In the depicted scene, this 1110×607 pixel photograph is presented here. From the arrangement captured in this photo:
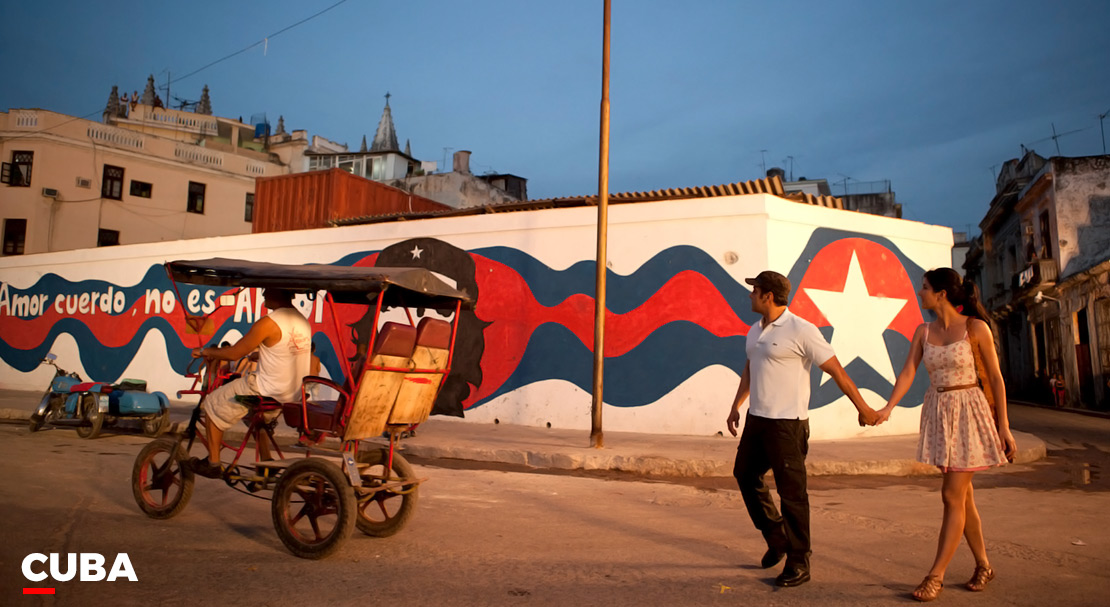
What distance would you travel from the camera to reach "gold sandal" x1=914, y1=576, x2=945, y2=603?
13.2 feet

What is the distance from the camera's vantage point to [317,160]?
155ft

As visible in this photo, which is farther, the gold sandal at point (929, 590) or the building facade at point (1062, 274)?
the building facade at point (1062, 274)

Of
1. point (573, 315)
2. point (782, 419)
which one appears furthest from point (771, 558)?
point (573, 315)

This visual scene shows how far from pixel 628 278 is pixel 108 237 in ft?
97.7

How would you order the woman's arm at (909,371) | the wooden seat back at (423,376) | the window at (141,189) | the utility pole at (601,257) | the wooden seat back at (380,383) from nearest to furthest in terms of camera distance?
the woman's arm at (909,371) → the wooden seat back at (380,383) → the wooden seat back at (423,376) → the utility pole at (601,257) → the window at (141,189)

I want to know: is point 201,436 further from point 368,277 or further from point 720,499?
point 720,499

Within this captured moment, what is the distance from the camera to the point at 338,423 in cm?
521

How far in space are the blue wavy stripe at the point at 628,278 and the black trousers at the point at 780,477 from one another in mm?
7712

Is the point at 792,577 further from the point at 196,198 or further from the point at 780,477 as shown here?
the point at 196,198

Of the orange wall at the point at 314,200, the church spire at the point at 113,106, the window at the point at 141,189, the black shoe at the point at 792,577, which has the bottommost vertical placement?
the black shoe at the point at 792,577

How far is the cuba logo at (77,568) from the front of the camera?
4.30 meters

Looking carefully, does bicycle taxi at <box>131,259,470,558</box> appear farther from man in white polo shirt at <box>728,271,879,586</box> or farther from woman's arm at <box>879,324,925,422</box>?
woman's arm at <box>879,324,925,422</box>

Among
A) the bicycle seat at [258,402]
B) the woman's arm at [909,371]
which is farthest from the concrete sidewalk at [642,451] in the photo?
the woman's arm at [909,371]

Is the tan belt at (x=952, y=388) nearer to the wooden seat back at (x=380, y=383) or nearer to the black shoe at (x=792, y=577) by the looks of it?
the black shoe at (x=792, y=577)
